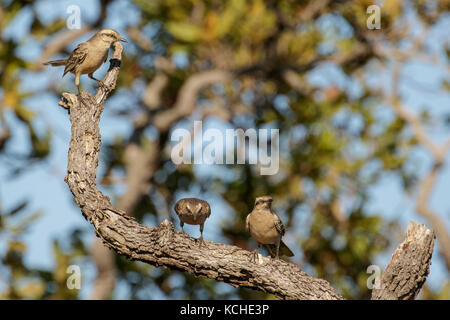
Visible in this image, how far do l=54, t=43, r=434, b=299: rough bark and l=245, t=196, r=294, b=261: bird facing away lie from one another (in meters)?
0.59

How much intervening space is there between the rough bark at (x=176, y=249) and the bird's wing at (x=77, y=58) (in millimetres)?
1248

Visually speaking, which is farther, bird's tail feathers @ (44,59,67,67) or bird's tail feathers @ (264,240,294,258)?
bird's tail feathers @ (44,59,67,67)

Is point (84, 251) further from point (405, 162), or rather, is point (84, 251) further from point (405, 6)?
point (405, 6)

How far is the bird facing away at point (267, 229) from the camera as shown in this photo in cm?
552

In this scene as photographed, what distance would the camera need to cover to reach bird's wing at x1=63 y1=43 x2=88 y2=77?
20.5 ft

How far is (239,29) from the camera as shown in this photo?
42.6 ft

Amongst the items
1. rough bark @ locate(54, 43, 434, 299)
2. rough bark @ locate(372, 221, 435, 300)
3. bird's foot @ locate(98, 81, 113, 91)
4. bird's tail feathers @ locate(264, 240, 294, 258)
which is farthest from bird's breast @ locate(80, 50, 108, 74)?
rough bark @ locate(372, 221, 435, 300)

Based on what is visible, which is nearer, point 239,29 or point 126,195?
point 126,195

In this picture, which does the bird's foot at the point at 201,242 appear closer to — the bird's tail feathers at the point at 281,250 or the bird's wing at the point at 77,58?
the bird's tail feathers at the point at 281,250

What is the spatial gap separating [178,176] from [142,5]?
3.32 meters

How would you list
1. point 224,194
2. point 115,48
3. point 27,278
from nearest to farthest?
point 115,48
point 27,278
point 224,194

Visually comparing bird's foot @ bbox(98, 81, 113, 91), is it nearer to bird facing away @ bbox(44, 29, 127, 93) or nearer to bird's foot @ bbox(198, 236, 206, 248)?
bird facing away @ bbox(44, 29, 127, 93)

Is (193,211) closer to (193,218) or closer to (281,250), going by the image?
(193,218)
